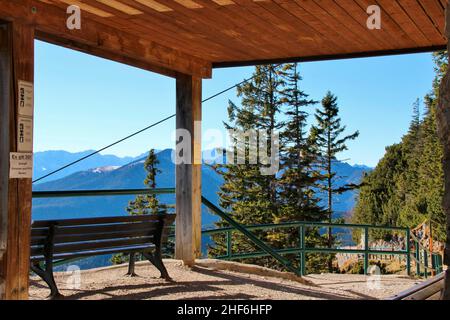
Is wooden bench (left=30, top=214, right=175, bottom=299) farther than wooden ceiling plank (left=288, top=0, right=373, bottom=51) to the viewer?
Yes

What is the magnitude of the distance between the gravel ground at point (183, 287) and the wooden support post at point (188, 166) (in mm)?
307

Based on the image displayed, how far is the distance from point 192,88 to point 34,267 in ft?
9.56

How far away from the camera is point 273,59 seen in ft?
23.4

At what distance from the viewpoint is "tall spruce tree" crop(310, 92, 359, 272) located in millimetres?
39375

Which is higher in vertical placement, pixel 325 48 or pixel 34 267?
pixel 325 48

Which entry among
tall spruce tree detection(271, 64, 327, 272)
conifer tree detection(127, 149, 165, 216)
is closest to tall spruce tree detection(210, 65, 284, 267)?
tall spruce tree detection(271, 64, 327, 272)

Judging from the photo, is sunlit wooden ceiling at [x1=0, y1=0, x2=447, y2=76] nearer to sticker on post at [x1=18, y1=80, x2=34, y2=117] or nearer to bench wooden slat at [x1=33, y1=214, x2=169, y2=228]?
sticker on post at [x1=18, y1=80, x2=34, y2=117]

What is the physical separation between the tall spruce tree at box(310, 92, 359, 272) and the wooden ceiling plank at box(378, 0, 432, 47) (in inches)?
1205

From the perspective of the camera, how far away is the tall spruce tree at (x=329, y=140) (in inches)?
1550

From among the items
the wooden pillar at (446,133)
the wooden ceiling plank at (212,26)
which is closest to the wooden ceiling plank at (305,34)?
the wooden ceiling plank at (212,26)

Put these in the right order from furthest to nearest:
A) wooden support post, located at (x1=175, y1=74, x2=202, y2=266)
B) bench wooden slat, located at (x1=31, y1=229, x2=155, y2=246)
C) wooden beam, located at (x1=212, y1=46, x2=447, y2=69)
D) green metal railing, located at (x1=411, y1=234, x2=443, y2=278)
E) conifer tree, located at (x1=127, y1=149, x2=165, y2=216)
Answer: conifer tree, located at (x1=127, y1=149, x2=165, y2=216), green metal railing, located at (x1=411, y1=234, x2=443, y2=278), wooden support post, located at (x1=175, y1=74, x2=202, y2=266), wooden beam, located at (x1=212, y1=46, x2=447, y2=69), bench wooden slat, located at (x1=31, y1=229, x2=155, y2=246)

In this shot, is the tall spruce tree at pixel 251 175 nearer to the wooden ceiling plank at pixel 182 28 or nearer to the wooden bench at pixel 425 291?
the wooden ceiling plank at pixel 182 28
